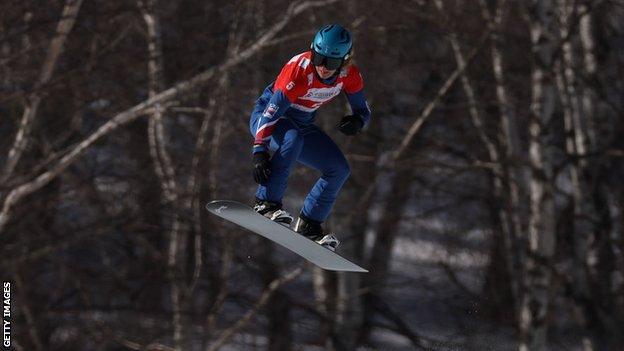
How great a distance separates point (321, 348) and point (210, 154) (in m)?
3.46

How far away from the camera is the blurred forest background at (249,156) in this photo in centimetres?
1706

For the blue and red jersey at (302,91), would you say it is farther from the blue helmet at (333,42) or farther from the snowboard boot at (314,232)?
the snowboard boot at (314,232)

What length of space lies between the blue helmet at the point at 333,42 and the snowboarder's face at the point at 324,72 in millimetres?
153

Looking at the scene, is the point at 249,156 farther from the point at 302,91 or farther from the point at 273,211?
the point at 302,91

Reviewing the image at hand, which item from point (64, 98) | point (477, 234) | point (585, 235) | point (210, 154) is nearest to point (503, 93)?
point (585, 235)

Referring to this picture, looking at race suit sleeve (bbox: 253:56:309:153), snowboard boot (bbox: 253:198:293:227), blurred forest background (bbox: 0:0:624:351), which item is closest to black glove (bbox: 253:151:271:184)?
race suit sleeve (bbox: 253:56:309:153)

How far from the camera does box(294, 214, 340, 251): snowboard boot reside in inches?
354

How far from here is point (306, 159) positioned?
8.74 metres

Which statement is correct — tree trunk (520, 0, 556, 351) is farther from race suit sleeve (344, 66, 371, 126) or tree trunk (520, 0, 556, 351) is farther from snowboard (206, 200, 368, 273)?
race suit sleeve (344, 66, 371, 126)

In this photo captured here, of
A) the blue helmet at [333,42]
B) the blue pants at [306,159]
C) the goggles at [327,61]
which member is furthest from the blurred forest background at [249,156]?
the blue helmet at [333,42]

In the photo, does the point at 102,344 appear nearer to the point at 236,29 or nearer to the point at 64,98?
the point at 64,98

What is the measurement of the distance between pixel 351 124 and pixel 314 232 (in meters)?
1.06

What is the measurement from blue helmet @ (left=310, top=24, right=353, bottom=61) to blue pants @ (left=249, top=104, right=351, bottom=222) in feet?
3.04

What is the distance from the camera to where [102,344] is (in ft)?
63.1
